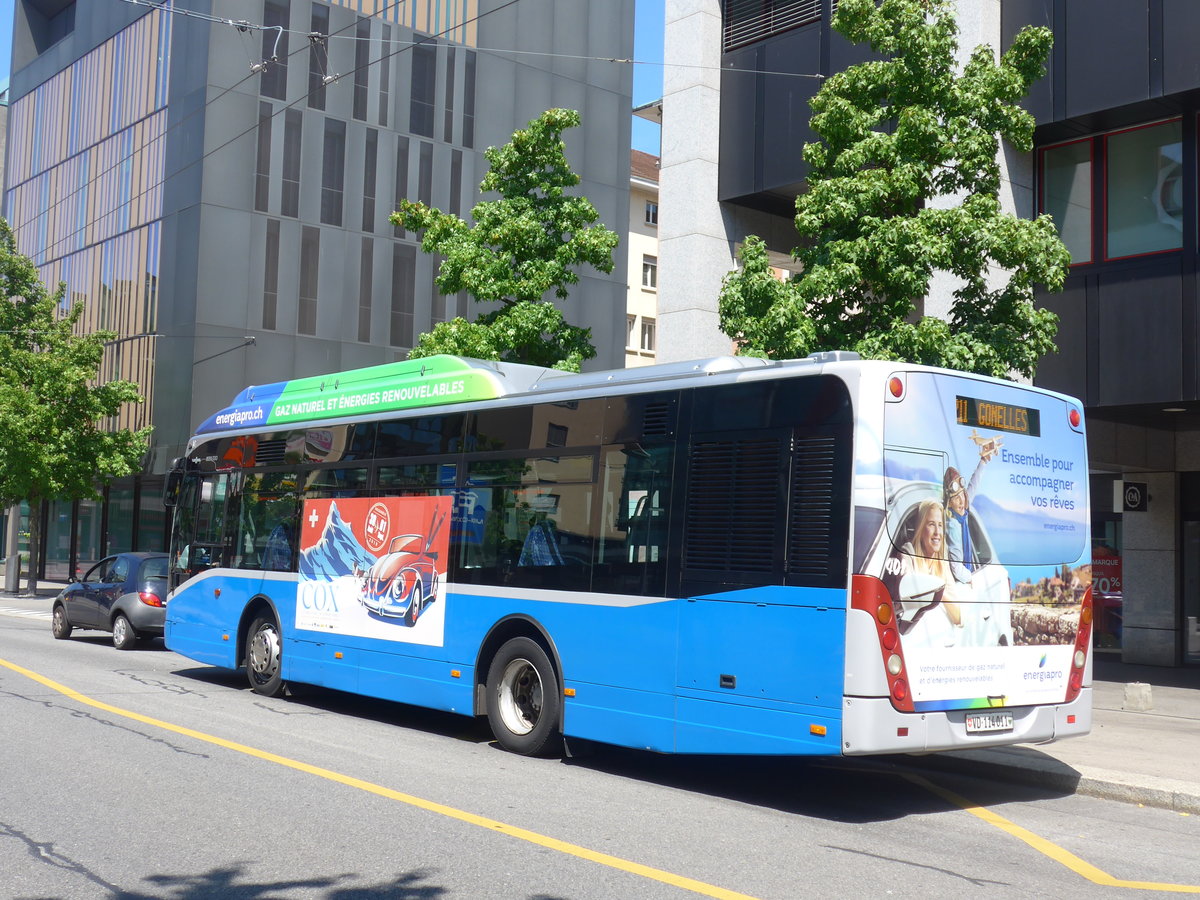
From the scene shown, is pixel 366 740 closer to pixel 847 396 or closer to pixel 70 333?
pixel 847 396

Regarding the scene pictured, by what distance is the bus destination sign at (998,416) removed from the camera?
8.44 meters

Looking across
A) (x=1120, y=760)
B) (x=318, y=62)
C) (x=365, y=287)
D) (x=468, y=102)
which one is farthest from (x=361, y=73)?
(x=1120, y=760)

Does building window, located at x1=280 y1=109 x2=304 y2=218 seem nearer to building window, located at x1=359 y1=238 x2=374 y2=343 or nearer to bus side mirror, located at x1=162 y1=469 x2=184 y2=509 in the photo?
building window, located at x1=359 y1=238 x2=374 y2=343

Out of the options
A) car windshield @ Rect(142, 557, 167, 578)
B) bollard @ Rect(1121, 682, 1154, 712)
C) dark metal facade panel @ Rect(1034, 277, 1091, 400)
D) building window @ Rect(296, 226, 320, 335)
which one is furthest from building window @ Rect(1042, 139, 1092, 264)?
building window @ Rect(296, 226, 320, 335)

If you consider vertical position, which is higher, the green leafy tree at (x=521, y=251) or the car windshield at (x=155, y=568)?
the green leafy tree at (x=521, y=251)

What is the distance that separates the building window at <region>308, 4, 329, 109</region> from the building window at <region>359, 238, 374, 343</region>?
4.32m

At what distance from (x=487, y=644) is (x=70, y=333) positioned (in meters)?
28.6

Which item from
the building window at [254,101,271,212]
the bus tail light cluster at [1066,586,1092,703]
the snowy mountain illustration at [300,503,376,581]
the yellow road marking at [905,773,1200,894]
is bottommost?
the yellow road marking at [905,773,1200,894]

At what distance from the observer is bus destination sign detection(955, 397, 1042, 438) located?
8.44 meters

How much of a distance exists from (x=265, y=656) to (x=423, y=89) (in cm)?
2965

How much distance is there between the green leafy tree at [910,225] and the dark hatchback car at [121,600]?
1079 cm

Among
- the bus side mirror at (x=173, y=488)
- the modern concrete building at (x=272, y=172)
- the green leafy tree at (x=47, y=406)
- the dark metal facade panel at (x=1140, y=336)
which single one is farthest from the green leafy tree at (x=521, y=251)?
the green leafy tree at (x=47, y=406)

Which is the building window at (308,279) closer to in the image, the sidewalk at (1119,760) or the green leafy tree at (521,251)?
the green leafy tree at (521,251)

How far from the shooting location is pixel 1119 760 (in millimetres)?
10227
